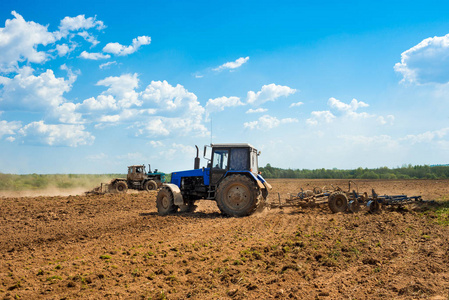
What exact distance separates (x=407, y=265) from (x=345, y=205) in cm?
677

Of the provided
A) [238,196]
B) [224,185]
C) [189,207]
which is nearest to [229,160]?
[224,185]

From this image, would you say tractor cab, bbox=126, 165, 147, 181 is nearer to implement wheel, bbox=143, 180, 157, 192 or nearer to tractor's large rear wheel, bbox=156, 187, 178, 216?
implement wheel, bbox=143, 180, 157, 192

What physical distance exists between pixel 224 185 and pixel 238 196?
603 millimetres

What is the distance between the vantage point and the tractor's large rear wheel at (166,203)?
12.9 metres

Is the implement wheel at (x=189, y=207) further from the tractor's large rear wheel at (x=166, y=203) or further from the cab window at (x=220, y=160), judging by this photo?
the cab window at (x=220, y=160)

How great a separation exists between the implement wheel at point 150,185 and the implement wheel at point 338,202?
55.5 feet

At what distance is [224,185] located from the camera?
12.1 m

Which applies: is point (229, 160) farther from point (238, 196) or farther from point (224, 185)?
point (238, 196)

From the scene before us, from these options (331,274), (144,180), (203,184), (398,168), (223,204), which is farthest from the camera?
(398,168)

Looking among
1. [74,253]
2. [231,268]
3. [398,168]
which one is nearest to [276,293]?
[231,268]

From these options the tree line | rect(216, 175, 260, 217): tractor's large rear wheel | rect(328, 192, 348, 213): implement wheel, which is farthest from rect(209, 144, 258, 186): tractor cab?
the tree line

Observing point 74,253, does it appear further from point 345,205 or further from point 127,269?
point 345,205

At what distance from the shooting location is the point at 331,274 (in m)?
5.88

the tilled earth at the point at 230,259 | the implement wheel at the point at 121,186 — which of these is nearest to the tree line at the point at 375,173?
the implement wheel at the point at 121,186
